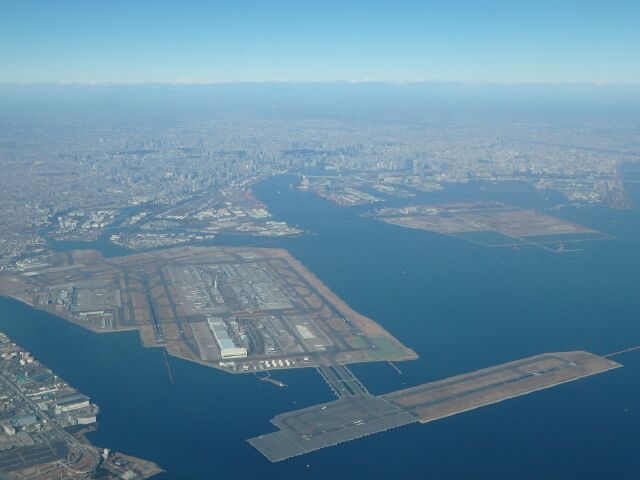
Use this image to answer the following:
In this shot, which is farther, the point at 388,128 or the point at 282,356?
the point at 388,128

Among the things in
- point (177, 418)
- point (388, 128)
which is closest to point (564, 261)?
point (177, 418)

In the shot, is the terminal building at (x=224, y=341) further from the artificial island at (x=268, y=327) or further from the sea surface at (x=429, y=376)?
the sea surface at (x=429, y=376)

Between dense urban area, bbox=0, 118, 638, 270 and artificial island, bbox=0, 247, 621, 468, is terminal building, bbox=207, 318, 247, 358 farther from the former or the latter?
dense urban area, bbox=0, 118, 638, 270

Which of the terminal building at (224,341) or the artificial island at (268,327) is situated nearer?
the artificial island at (268,327)

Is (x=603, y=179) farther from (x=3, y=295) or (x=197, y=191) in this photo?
(x=3, y=295)

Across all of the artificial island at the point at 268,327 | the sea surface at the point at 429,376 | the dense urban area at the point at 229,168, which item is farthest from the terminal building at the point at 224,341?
the dense urban area at the point at 229,168
